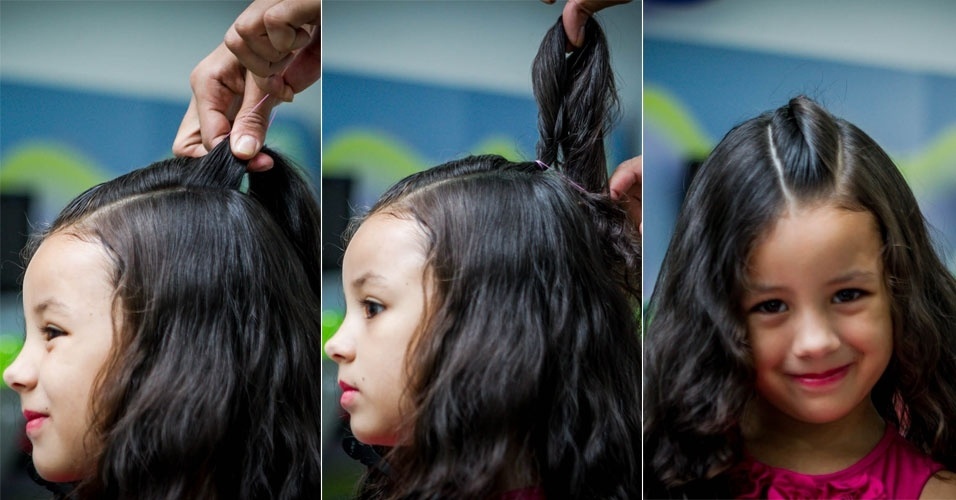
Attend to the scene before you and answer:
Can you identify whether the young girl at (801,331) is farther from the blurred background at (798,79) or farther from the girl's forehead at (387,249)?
the girl's forehead at (387,249)

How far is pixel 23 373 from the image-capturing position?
243cm

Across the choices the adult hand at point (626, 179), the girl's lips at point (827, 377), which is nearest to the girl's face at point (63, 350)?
the adult hand at point (626, 179)

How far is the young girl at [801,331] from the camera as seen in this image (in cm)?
216

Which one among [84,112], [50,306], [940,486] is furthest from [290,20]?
[940,486]

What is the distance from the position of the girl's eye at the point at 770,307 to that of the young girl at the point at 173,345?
1050 millimetres

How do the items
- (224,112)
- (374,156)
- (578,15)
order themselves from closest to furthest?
(578,15), (374,156), (224,112)

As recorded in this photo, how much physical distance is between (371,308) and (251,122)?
566mm

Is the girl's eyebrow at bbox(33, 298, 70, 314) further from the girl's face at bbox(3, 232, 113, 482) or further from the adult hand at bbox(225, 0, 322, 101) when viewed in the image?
the adult hand at bbox(225, 0, 322, 101)

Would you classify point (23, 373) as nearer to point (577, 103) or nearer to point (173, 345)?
point (173, 345)

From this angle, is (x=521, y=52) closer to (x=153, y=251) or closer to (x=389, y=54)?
(x=389, y=54)

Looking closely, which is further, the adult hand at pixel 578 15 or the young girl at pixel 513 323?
the adult hand at pixel 578 15

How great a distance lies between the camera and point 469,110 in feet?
7.97

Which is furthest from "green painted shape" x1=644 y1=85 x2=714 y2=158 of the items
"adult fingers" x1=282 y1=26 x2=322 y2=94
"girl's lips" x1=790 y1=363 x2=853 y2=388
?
"adult fingers" x1=282 y1=26 x2=322 y2=94

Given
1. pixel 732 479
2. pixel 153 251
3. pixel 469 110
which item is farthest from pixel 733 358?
pixel 153 251
